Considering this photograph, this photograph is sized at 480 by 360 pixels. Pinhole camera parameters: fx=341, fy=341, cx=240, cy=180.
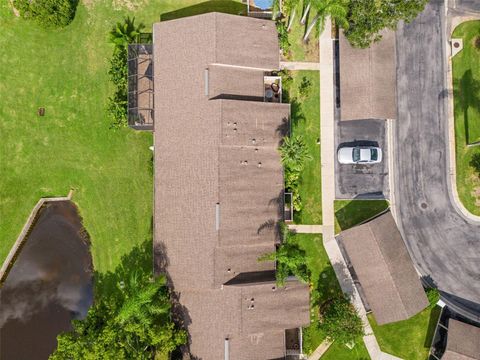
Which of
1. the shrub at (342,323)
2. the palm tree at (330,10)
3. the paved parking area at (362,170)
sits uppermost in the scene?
the palm tree at (330,10)

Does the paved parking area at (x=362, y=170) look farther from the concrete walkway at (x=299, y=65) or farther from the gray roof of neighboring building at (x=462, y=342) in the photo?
the gray roof of neighboring building at (x=462, y=342)

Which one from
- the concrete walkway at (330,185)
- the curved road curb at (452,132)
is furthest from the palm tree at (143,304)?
the curved road curb at (452,132)

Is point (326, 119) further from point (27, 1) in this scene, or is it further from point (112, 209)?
point (27, 1)

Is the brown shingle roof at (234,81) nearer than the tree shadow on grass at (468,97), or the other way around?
the brown shingle roof at (234,81)

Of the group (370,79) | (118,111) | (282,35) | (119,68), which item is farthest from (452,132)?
(119,68)

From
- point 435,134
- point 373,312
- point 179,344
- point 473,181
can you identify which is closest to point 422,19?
point 435,134

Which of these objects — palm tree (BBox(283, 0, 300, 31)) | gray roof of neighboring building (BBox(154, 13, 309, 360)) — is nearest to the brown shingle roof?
gray roof of neighboring building (BBox(154, 13, 309, 360))

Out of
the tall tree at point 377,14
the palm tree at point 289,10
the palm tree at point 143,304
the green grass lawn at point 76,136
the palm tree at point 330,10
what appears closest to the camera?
the palm tree at point 143,304
